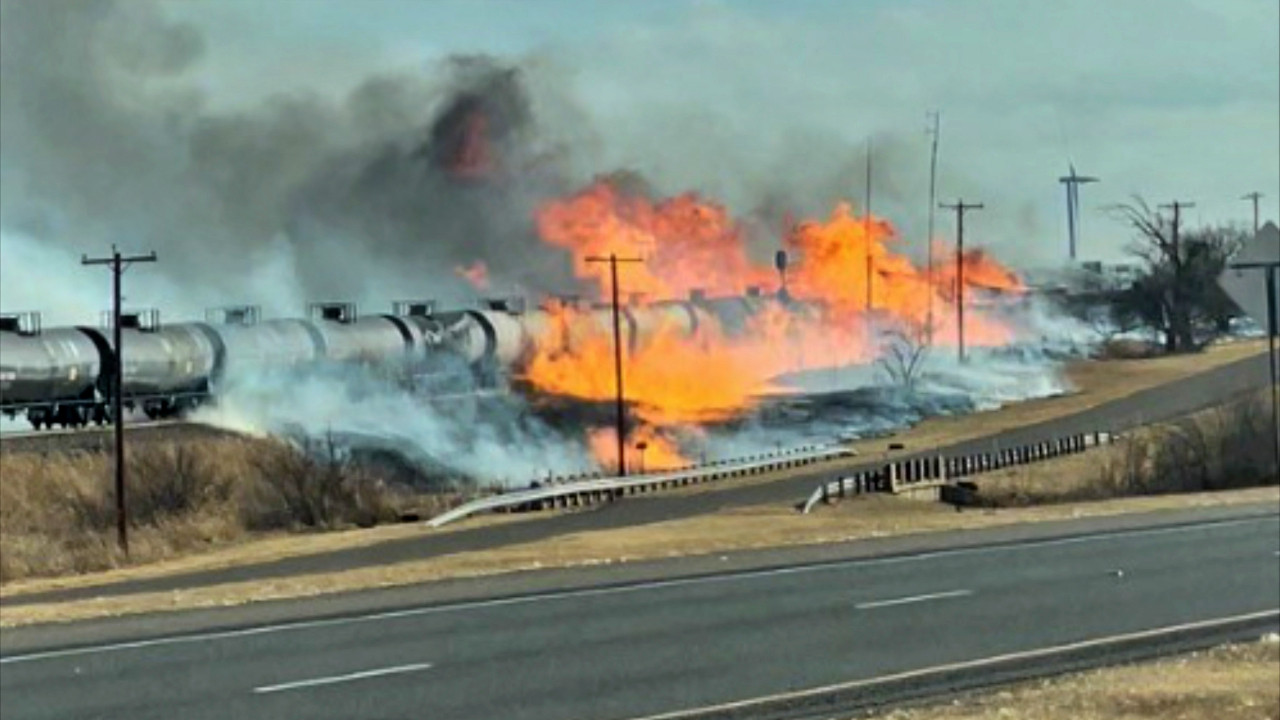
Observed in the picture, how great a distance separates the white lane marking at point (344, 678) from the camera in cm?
1385

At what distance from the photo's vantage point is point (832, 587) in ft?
67.2

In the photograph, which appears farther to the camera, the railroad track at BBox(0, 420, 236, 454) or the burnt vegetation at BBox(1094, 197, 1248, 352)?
the burnt vegetation at BBox(1094, 197, 1248, 352)

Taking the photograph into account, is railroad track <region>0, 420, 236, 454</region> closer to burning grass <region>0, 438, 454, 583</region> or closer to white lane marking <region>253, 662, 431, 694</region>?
burning grass <region>0, 438, 454, 583</region>

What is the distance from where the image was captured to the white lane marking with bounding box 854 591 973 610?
1838 centimetres

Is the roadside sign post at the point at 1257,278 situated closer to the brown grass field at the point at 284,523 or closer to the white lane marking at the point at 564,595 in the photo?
the white lane marking at the point at 564,595

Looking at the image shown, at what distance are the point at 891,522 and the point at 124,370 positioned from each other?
95.2ft

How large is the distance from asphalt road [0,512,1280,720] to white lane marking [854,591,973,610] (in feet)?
0.12

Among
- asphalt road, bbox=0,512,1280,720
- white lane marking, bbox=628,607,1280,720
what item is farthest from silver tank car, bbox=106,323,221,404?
white lane marking, bbox=628,607,1280,720

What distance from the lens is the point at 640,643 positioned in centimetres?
1595

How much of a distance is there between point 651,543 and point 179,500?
2196cm

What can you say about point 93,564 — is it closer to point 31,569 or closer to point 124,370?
point 31,569

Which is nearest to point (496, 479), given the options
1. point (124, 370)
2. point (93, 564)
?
point (124, 370)

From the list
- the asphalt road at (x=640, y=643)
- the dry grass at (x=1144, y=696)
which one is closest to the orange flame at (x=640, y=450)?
the asphalt road at (x=640, y=643)

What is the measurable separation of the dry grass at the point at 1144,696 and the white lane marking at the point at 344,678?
4171mm
